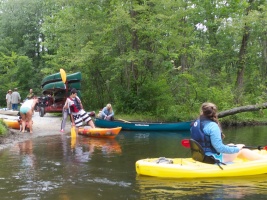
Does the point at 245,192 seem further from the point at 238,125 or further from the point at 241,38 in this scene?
the point at 241,38

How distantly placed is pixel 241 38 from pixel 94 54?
10.4 meters

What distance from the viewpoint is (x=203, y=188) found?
619 cm

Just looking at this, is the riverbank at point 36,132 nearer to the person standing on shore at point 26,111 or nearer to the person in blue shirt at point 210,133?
the person standing on shore at point 26,111

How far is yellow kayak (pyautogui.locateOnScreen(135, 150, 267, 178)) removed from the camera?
6703 millimetres

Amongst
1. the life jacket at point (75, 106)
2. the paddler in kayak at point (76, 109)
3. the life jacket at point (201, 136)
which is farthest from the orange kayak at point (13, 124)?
the life jacket at point (201, 136)

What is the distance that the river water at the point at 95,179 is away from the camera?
5.82m

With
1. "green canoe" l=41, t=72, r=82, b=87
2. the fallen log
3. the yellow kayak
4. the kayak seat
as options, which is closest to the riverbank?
"green canoe" l=41, t=72, r=82, b=87

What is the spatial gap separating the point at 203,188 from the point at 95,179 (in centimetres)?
190

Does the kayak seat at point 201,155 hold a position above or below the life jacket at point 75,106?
below

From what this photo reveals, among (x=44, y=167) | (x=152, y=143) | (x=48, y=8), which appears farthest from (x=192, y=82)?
(x=48, y=8)

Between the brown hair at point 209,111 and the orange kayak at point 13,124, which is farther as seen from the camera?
the orange kayak at point 13,124

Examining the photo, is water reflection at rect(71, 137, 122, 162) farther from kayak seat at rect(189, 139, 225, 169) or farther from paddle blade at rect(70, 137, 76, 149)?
kayak seat at rect(189, 139, 225, 169)

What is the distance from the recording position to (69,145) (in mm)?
10688

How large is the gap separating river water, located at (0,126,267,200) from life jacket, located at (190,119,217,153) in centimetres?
58
